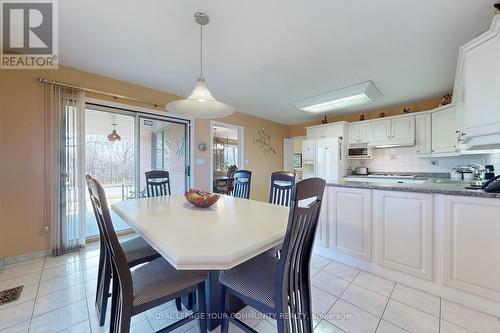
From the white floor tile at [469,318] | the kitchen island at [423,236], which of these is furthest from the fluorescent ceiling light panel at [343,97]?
the white floor tile at [469,318]

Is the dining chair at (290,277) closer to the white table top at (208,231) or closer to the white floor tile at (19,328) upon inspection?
the white table top at (208,231)

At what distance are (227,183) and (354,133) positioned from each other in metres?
3.12

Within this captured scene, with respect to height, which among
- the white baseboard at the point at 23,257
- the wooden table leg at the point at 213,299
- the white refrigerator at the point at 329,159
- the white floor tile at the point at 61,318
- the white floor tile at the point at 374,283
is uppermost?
the white refrigerator at the point at 329,159

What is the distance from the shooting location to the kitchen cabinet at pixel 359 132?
4.48m

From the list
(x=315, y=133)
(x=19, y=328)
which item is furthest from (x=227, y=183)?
(x=19, y=328)

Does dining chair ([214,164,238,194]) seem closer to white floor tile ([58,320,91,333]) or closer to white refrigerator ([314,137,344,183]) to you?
white refrigerator ([314,137,344,183])

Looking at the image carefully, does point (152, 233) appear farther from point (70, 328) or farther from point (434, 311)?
point (434, 311)

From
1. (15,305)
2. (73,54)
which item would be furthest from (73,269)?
(73,54)

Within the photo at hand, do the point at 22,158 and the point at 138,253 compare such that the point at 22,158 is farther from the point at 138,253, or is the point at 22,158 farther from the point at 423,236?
the point at 423,236

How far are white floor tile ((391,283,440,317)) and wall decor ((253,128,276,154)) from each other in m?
4.02

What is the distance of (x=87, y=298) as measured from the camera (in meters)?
1.70

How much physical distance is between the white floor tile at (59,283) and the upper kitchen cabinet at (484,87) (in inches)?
147

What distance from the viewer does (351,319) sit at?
4.86 ft

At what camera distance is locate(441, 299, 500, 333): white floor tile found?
1396mm
